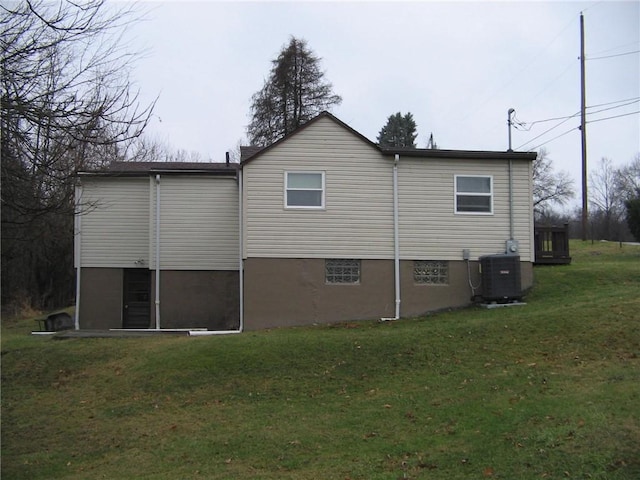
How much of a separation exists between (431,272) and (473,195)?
7.76 feet

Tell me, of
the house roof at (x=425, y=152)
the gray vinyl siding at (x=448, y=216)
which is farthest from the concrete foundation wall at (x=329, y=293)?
the house roof at (x=425, y=152)

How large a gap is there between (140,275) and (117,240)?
4.36 feet

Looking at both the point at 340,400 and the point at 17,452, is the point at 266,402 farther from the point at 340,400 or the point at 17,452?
the point at 17,452

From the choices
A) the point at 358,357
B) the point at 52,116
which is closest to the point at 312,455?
the point at 358,357

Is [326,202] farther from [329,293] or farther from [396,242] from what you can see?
[329,293]

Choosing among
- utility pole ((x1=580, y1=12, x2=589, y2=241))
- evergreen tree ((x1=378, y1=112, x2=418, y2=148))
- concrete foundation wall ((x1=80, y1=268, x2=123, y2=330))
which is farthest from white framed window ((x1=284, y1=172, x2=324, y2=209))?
evergreen tree ((x1=378, y1=112, x2=418, y2=148))

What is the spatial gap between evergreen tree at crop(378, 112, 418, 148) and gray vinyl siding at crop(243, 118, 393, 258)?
32.4 metres

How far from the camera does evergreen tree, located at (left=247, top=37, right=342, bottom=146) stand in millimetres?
35750

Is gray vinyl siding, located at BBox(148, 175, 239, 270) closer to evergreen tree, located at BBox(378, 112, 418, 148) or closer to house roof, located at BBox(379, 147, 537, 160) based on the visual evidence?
house roof, located at BBox(379, 147, 537, 160)

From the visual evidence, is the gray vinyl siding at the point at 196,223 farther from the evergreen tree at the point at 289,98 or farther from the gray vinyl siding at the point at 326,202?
the evergreen tree at the point at 289,98

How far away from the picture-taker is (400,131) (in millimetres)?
48875

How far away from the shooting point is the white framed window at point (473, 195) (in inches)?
641

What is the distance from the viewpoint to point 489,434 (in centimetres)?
721

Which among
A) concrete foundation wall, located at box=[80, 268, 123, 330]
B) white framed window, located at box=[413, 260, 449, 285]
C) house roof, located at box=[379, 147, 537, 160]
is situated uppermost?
house roof, located at box=[379, 147, 537, 160]
